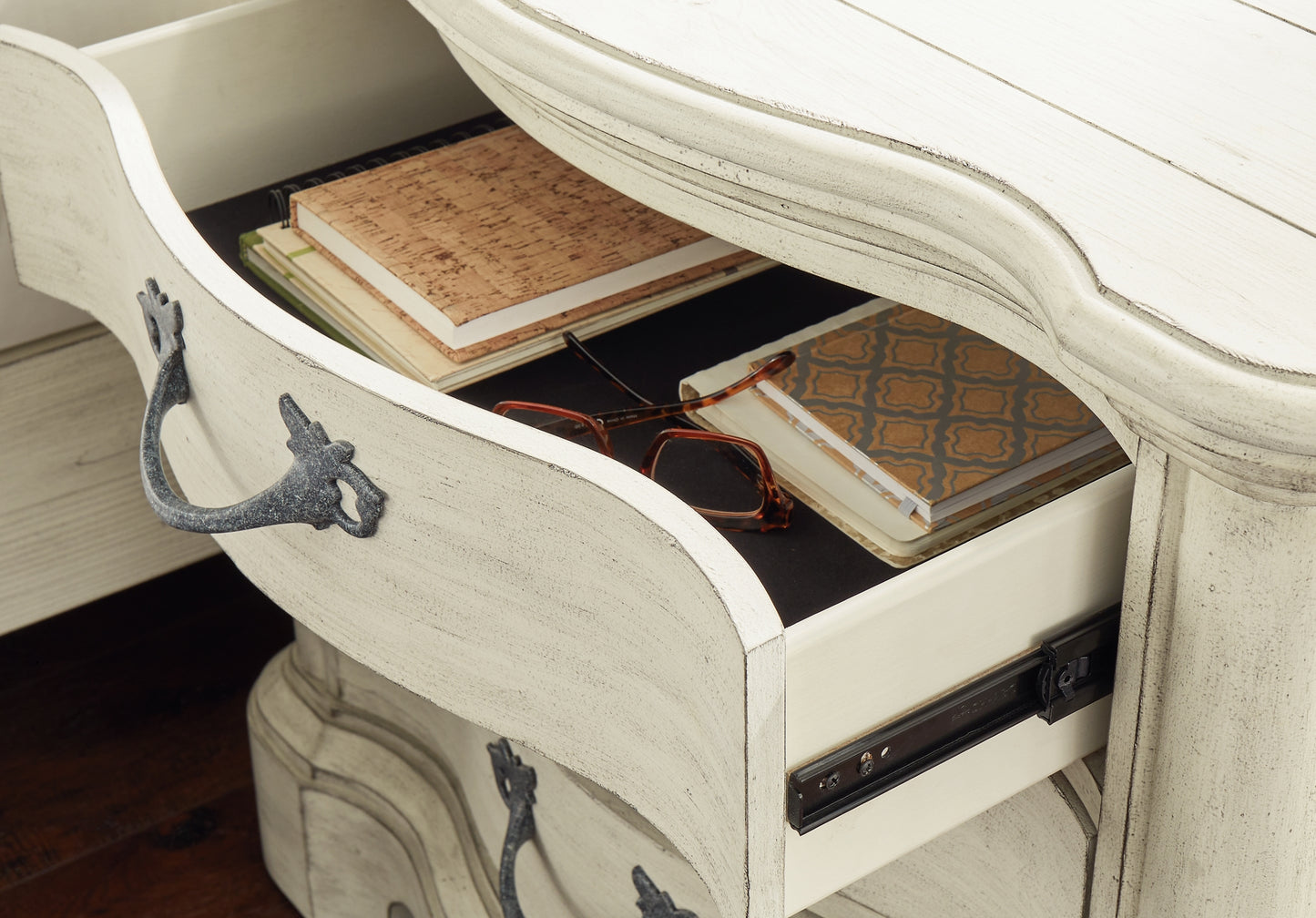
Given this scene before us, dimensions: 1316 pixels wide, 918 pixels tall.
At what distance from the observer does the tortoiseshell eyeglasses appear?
573 mm

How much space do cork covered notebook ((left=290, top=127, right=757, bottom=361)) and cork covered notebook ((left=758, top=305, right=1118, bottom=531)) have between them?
11cm

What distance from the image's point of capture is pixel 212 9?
2.79 ft

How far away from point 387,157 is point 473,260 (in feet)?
0.50

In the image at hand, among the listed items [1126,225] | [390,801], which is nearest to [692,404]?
[1126,225]

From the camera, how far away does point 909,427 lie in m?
0.59

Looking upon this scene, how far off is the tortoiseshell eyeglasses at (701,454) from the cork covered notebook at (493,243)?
6 cm

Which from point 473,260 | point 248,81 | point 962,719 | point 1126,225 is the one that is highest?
point 248,81

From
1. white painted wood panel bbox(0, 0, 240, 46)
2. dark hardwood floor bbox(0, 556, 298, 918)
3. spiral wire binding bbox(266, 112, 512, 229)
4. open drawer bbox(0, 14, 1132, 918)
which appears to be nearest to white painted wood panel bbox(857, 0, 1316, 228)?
open drawer bbox(0, 14, 1132, 918)

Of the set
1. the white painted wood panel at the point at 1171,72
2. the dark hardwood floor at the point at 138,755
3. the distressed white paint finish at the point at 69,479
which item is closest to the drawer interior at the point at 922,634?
the white painted wood panel at the point at 1171,72

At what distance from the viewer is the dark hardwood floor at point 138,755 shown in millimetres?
992

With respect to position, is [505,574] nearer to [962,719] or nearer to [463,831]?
[962,719]

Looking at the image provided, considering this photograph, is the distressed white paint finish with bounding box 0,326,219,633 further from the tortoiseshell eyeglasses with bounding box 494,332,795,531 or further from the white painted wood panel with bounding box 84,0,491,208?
the tortoiseshell eyeglasses with bounding box 494,332,795,531

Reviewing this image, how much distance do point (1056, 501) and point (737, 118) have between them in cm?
16

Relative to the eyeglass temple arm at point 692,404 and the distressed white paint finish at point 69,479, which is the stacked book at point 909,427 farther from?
the distressed white paint finish at point 69,479
